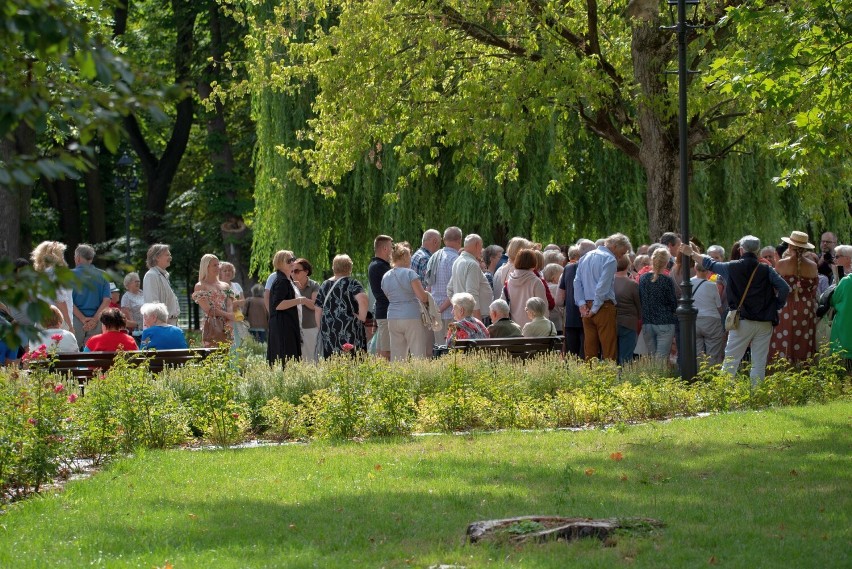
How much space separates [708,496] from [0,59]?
5371mm

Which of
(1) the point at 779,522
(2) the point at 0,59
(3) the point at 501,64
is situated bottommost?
(1) the point at 779,522

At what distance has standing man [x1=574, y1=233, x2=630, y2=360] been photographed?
15641 mm

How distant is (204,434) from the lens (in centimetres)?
1171

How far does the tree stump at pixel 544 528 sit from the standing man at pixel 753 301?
303 inches

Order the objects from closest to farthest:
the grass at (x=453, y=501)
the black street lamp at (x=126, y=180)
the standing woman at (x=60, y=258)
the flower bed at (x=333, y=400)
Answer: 1. the grass at (x=453, y=501)
2. the flower bed at (x=333, y=400)
3. the standing woman at (x=60, y=258)
4. the black street lamp at (x=126, y=180)

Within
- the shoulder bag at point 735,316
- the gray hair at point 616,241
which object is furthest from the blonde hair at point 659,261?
the shoulder bag at point 735,316

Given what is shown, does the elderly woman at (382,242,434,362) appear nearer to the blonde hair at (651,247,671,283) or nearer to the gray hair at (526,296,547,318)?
the gray hair at (526,296,547,318)

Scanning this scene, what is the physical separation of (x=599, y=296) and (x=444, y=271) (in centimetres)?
207

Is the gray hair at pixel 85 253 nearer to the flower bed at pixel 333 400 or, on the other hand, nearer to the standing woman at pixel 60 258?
the standing woman at pixel 60 258

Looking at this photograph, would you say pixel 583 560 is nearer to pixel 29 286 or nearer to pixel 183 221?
pixel 29 286

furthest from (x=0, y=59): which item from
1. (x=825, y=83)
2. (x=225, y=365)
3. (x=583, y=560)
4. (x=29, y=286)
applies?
(x=825, y=83)

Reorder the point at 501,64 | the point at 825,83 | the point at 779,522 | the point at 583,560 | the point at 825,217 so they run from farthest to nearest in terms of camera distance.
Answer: the point at 825,217, the point at 501,64, the point at 825,83, the point at 779,522, the point at 583,560

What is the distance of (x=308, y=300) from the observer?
16.2 metres

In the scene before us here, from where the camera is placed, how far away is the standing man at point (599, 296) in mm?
15641
